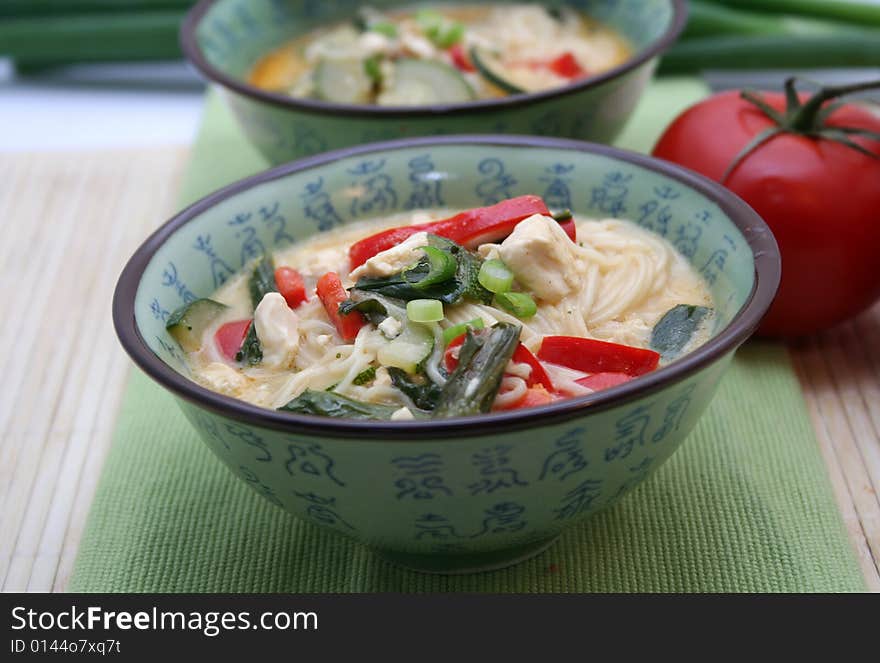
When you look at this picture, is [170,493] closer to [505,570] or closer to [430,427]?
[505,570]

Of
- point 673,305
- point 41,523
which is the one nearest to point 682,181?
point 673,305

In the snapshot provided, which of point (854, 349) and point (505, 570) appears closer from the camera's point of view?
point (505, 570)

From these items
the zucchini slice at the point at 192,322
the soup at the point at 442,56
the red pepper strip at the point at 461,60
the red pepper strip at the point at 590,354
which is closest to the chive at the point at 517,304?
the red pepper strip at the point at 590,354

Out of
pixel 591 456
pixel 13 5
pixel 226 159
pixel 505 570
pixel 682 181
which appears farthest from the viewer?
pixel 13 5

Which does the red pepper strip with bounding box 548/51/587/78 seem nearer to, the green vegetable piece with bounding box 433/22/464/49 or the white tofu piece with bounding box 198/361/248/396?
the green vegetable piece with bounding box 433/22/464/49

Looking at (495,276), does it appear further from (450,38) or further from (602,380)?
(450,38)

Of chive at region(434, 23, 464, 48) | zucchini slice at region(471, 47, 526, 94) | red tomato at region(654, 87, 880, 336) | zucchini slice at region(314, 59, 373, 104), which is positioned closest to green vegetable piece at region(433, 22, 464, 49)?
chive at region(434, 23, 464, 48)

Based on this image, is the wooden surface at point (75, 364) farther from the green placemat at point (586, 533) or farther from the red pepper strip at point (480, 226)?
the red pepper strip at point (480, 226)
